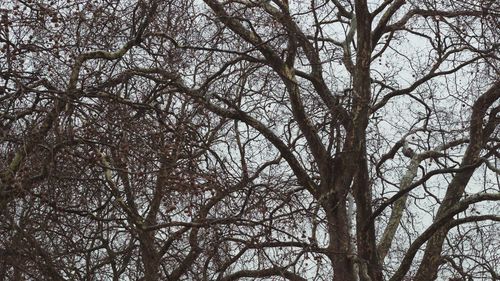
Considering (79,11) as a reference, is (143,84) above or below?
above

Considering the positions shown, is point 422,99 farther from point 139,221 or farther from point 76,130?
point 76,130

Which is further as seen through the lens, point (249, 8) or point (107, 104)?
point (249, 8)

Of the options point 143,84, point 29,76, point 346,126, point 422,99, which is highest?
point 422,99

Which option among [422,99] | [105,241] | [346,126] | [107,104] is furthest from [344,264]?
[107,104]

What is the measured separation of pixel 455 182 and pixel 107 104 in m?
6.34

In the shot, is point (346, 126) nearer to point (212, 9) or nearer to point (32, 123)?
point (212, 9)

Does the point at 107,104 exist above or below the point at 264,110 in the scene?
below

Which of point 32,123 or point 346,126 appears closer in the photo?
point 32,123

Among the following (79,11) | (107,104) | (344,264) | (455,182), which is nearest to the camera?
(107,104)

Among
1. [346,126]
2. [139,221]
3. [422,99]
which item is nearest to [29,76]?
[139,221]

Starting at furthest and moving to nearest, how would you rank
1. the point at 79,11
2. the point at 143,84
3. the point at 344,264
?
1. the point at 344,264
2. the point at 143,84
3. the point at 79,11

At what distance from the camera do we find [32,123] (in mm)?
5582

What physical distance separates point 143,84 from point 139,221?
1.59m

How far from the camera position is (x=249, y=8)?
9875mm
